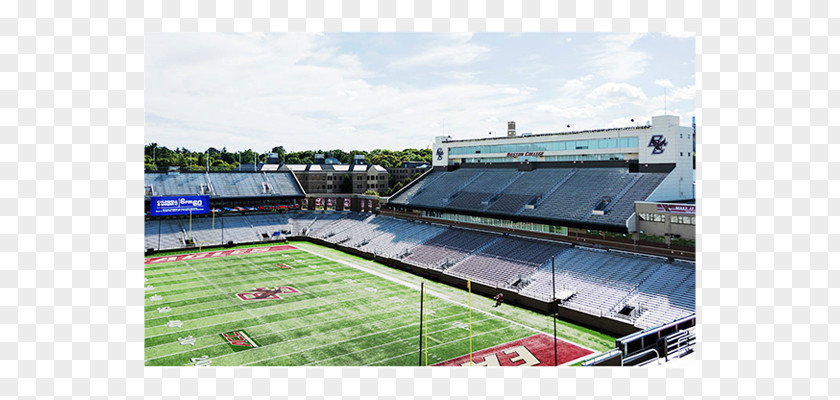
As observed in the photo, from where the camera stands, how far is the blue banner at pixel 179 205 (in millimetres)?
63750

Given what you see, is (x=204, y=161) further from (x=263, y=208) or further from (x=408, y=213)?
(x=408, y=213)

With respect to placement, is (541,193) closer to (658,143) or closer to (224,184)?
(658,143)

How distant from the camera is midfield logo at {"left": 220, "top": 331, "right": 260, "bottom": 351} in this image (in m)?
28.5

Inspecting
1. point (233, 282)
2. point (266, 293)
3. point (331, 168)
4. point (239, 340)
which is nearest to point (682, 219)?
point (239, 340)

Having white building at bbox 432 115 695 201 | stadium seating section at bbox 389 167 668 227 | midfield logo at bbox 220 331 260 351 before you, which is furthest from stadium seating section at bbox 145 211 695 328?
midfield logo at bbox 220 331 260 351

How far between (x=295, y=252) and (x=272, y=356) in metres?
31.7

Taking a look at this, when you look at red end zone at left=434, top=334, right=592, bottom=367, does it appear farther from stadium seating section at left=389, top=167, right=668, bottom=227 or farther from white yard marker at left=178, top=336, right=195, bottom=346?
stadium seating section at left=389, top=167, right=668, bottom=227

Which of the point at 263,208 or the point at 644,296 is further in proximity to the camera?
the point at 263,208

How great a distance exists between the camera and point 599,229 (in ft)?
135

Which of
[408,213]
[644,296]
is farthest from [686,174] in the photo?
[408,213]

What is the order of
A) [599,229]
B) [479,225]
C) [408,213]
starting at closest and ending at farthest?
[599,229], [479,225], [408,213]

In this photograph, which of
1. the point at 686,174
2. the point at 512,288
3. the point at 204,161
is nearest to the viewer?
the point at 512,288

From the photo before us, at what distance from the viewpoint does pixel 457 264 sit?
1784 inches

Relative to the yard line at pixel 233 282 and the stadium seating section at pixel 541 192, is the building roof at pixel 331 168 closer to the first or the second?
the stadium seating section at pixel 541 192
